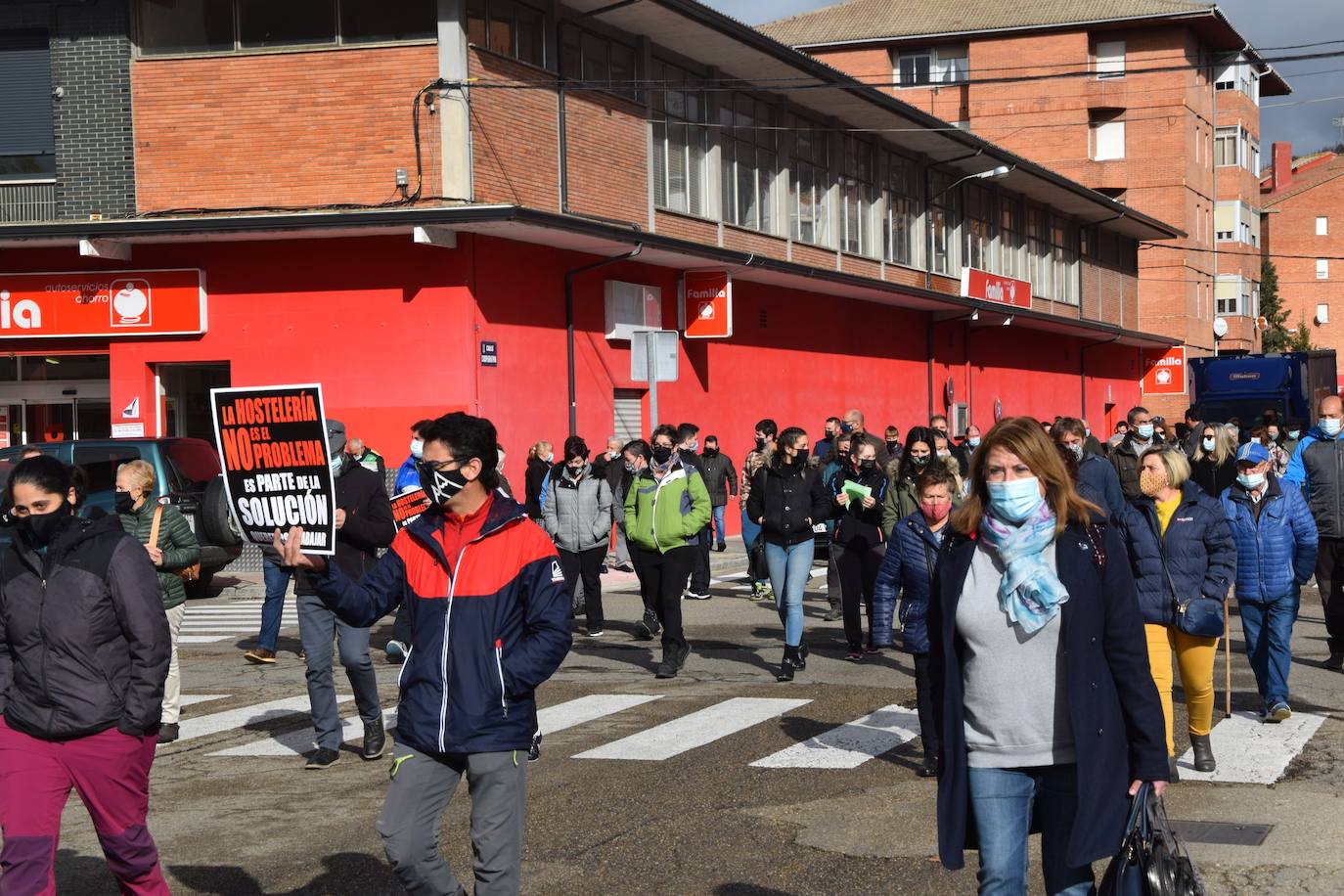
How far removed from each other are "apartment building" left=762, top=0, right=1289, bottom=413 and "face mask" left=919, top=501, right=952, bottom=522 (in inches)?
1938

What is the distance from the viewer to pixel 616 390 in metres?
24.9

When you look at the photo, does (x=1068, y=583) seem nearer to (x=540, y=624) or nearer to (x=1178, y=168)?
(x=540, y=624)

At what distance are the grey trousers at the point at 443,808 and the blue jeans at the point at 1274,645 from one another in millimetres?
6569

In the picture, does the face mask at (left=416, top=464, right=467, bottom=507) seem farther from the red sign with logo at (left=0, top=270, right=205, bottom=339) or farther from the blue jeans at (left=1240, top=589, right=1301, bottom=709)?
the red sign with logo at (left=0, top=270, right=205, bottom=339)

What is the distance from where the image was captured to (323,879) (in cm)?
666

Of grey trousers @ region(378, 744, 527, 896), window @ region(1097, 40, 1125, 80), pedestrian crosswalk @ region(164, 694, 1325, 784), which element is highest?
window @ region(1097, 40, 1125, 80)

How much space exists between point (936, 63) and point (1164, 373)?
1424 centimetres

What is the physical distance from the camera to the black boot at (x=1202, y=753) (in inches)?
333

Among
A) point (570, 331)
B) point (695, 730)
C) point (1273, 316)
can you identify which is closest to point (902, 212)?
point (570, 331)

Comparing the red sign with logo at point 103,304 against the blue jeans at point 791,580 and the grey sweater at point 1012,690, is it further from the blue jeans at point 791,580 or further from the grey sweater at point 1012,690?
the grey sweater at point 1012,690

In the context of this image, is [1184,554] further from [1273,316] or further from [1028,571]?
[1273,316]

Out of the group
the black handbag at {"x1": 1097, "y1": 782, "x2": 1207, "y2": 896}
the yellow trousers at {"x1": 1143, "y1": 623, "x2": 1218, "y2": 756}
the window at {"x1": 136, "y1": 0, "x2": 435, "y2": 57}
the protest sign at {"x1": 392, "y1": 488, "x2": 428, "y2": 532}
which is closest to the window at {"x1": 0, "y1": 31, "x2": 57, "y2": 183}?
the window at {"x1": 136, "y1": 0, "x2": 435, "y2": 57}

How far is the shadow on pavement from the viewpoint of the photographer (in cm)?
649

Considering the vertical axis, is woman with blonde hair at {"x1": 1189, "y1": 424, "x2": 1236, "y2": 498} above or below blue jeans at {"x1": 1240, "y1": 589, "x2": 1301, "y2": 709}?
above
